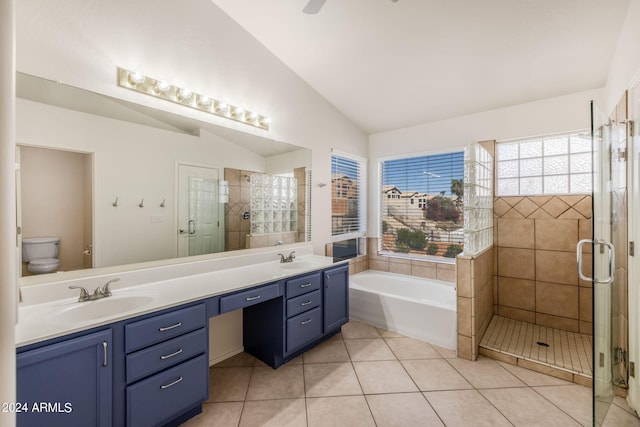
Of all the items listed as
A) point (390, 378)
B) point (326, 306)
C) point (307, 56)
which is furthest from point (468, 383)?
point (307, 56)

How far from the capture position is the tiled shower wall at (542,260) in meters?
2.81

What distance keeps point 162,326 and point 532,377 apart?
2.68 metres

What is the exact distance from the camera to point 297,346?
2393 millimetres

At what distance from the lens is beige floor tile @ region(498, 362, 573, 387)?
2.13 meters

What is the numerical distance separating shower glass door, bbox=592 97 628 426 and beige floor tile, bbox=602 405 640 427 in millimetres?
79

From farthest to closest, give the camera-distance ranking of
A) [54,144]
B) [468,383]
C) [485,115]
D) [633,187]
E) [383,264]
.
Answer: [383,264] < [485,115] < [468,383] < [633,187] < [54,144]

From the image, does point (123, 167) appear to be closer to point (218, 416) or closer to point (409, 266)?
point (218, 416)

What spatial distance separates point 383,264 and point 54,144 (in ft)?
11.8

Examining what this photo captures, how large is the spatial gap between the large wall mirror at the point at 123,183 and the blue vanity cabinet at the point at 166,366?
0.65m

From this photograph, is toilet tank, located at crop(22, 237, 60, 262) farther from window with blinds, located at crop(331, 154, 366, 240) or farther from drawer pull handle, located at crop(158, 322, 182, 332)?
window with blinds, located at crop(331, 154, 366, 240)

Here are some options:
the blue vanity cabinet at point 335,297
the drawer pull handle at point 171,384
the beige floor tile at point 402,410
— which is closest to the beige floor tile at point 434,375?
the beige floor tile at point 402,410

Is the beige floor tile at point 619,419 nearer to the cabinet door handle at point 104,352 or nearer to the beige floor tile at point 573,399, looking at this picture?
the beige floor tile at point 573,399

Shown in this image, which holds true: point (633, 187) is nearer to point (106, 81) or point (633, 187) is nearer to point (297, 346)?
point (297, 346)

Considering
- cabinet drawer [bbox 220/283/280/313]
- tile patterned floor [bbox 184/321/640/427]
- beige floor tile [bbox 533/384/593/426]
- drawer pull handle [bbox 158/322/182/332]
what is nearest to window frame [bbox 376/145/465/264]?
tile patterned floor [bbox 184/321/640/427]
